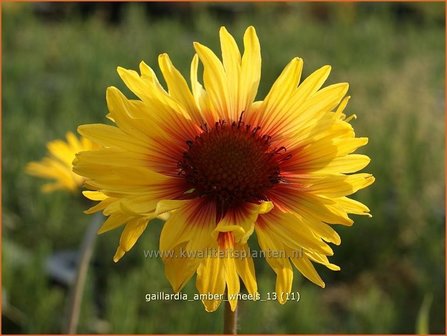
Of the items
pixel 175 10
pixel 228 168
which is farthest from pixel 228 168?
pixel 175 10

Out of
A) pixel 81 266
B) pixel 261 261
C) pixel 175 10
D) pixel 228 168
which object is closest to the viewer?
pixel 228 168

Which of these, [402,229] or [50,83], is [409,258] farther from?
[50,83]

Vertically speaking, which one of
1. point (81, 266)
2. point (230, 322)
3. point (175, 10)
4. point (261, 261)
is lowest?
point (230, 322)

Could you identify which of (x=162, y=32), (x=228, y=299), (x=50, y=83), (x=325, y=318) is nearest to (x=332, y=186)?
(x=228, y=299)

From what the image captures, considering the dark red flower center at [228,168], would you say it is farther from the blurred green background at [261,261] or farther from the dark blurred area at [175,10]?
the dark blurred area at [175,10]

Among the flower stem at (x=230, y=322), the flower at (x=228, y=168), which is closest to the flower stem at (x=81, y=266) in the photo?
the flower at (x=228, y=168)

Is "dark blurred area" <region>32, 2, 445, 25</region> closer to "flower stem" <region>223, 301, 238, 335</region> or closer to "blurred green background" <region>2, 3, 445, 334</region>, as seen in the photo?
"blurred green background" <region>2, 3, 445, 334</region>

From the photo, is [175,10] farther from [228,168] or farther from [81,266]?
[228,168]

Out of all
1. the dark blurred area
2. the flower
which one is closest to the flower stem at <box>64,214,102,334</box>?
the flower
